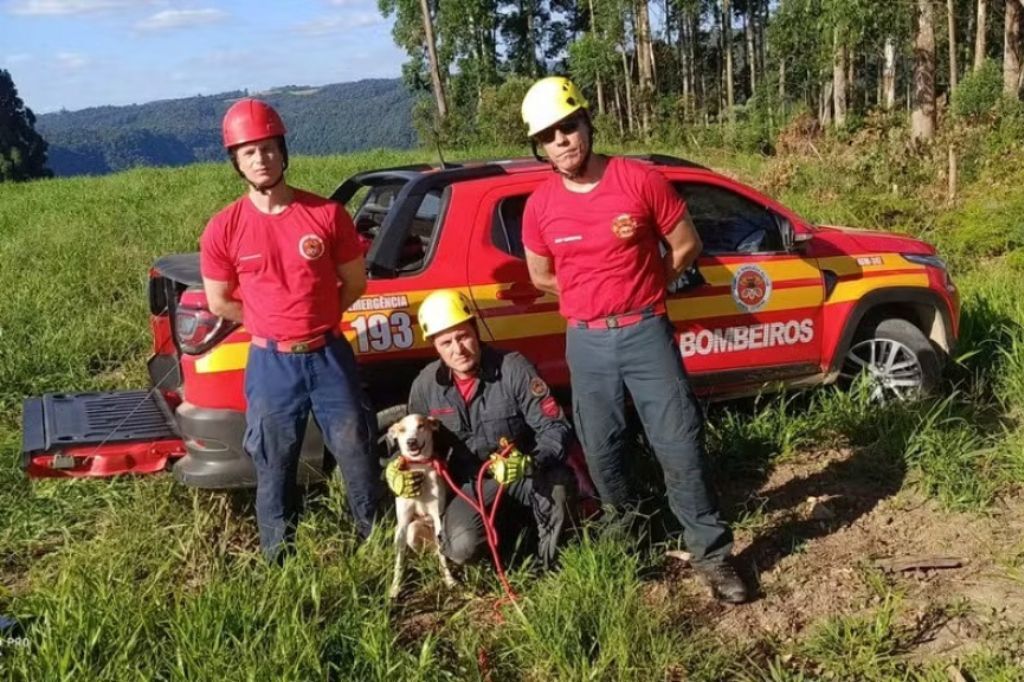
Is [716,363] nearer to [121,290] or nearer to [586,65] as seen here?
[121,290]

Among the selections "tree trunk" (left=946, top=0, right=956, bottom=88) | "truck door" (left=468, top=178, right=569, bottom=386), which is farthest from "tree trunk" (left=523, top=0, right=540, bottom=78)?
"truck door" (left=468, top=178, right=569, bottom=386)

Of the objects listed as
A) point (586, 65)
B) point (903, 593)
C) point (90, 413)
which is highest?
point (586, 65)

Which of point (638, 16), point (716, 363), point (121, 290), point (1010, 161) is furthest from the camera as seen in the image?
point (638, 16)

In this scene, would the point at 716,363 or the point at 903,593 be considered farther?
the point at 716,363

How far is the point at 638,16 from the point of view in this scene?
3712cm

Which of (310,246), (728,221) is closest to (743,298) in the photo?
(728,221)

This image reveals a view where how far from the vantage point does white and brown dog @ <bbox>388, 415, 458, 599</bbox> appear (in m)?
3.48

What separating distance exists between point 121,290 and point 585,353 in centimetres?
626

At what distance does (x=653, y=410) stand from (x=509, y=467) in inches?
22.6

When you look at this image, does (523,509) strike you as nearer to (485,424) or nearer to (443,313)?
(485,424)

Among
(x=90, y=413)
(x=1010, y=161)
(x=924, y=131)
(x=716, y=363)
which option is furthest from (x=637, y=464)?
(x=924, y=131)

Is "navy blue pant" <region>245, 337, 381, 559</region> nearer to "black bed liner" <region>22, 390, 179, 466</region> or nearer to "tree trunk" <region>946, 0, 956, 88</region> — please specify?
"black bed liner" <region>22, 390, 179, 466</region>

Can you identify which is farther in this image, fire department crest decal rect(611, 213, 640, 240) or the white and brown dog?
the white and brown dog

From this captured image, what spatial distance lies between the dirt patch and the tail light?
6.96ft
